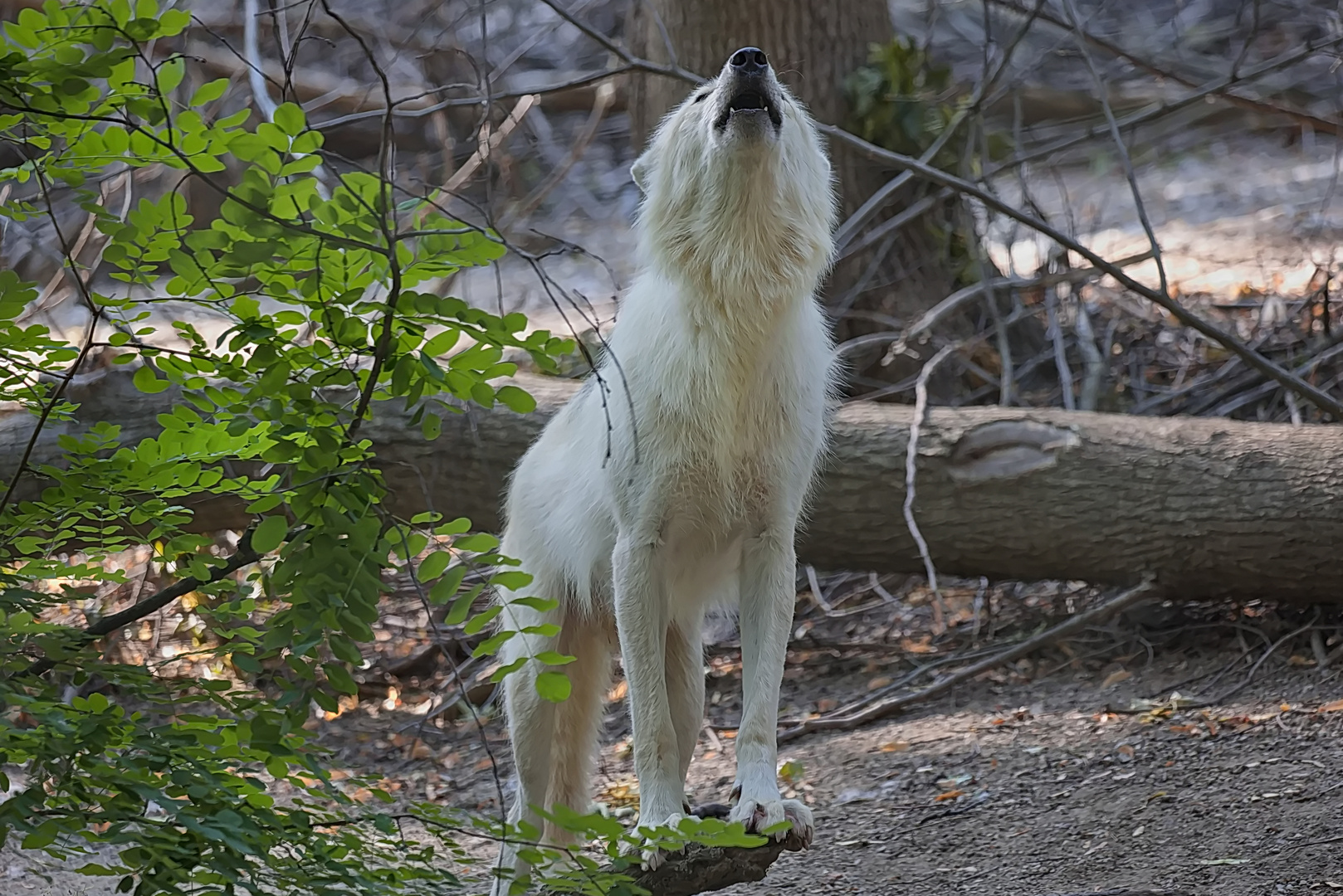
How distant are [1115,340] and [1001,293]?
32.9 inches

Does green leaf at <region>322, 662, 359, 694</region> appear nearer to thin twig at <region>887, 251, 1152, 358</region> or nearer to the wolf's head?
the wolf's head

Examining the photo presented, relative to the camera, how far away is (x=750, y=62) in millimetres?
4094

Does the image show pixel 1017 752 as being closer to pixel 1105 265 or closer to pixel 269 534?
pixel 1105 265

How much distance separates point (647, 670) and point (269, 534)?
64.3 inches

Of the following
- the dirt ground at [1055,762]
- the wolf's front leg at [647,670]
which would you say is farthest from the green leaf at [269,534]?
the dirt ground at [1055,762]

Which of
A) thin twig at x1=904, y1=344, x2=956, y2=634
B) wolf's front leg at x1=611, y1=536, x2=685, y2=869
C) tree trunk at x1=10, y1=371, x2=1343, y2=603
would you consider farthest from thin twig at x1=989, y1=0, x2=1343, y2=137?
wolf's front leg at x1=611, y1=536, x2=685, y2=869

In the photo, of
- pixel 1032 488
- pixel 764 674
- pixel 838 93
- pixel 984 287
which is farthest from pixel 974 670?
pixel 838 93

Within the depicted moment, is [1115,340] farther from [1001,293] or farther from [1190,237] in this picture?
[1190,237]

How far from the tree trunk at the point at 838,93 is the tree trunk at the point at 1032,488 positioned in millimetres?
1634

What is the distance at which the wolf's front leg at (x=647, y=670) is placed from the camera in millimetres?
3996

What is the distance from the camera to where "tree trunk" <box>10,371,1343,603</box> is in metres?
6.07

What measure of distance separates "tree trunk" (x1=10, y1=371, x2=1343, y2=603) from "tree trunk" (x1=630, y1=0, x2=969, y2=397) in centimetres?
163

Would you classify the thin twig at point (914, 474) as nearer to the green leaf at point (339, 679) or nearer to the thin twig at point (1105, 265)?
the thin twig at point (1105, 265)

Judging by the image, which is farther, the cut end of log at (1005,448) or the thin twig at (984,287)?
the thin twig at (984,287)
